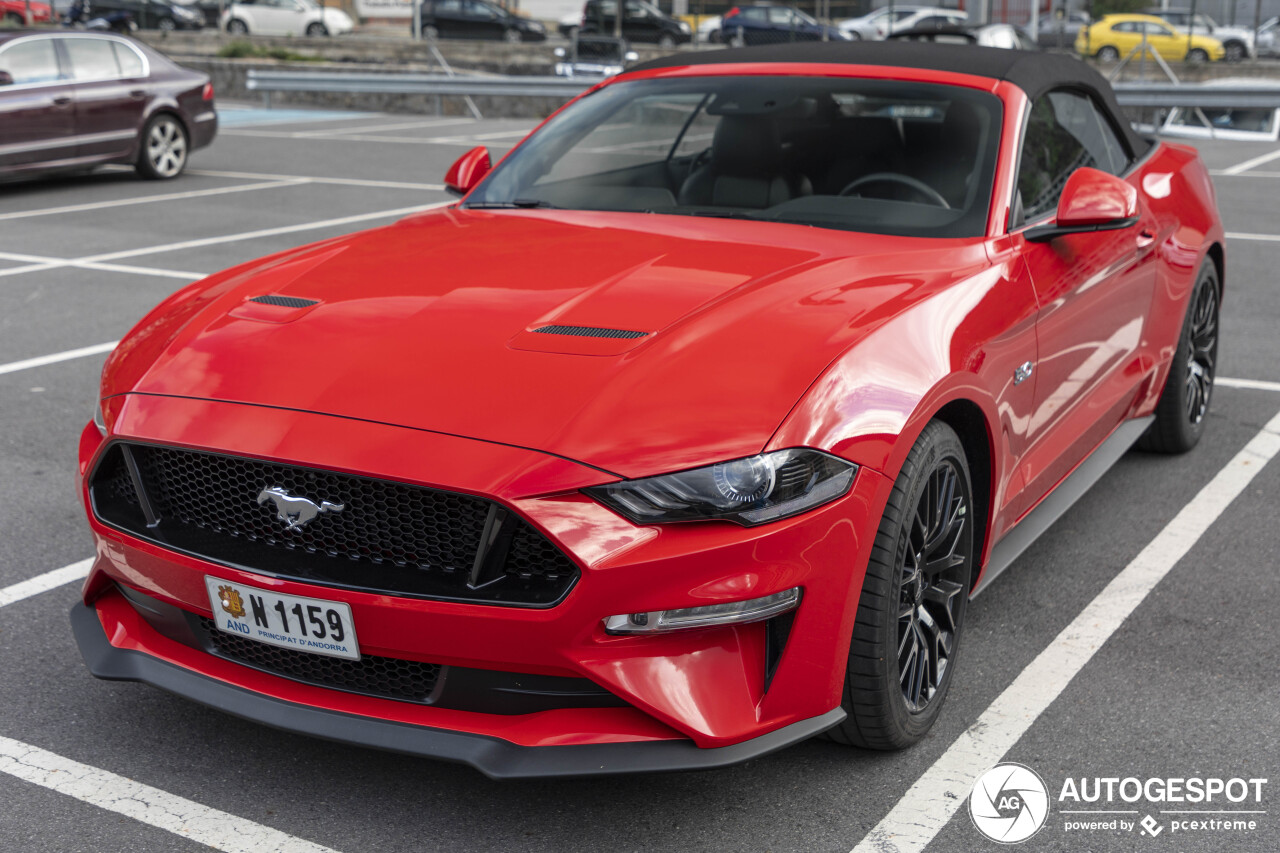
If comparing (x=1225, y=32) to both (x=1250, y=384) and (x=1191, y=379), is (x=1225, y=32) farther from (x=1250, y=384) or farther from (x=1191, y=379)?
(x=1191, y=379)

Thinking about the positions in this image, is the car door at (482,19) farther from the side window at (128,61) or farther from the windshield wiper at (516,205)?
the windshield wiper at (516,205)

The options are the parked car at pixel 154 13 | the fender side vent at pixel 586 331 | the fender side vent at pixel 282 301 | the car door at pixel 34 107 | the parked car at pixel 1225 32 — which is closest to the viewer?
the fender side vent at pixel 586 331

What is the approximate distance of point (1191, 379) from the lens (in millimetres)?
5184

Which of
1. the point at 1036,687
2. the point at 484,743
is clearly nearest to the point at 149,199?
the point at 1036,687

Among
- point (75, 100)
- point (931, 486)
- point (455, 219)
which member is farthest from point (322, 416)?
point (75, 100)

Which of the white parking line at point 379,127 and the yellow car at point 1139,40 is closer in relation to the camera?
the white parking line at point 379,127

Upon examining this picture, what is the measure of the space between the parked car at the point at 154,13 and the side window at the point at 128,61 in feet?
92.0

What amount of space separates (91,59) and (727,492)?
490 inches

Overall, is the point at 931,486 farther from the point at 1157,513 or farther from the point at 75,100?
the point at 75,100

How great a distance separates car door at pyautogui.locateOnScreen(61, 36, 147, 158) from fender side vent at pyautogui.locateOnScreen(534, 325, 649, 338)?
11.4 metres

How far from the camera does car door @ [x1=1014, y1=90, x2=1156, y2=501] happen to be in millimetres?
3598

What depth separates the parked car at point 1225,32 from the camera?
29.7 meters

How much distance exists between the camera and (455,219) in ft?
13.4

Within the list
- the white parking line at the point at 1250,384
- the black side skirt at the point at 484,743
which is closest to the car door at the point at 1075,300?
the black side skirt at the point at 484,743
